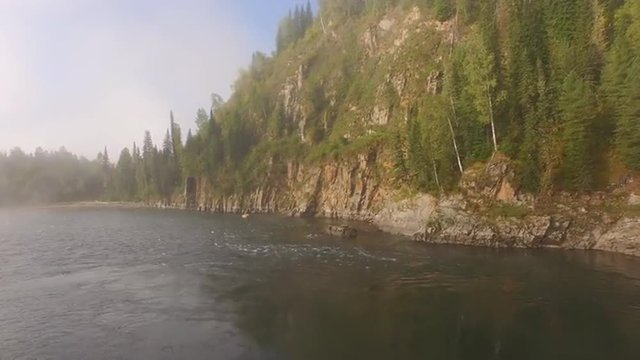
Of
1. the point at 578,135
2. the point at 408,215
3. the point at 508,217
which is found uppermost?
the point at 578,135

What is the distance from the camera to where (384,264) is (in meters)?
62.8

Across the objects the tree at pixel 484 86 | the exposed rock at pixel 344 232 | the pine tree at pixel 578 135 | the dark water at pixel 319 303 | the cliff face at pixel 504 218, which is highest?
the tree at pixel 484 86

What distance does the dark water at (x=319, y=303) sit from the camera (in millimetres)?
34562

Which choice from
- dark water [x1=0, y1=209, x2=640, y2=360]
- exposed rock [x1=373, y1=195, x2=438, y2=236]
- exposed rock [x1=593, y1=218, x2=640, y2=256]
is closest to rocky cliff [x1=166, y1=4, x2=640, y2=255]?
exposed rock [x1=593, y1=218, x2=640, y2=256]

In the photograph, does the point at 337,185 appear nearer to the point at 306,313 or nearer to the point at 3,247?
the point at 3,247

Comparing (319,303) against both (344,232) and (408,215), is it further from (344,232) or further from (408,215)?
(408,215)

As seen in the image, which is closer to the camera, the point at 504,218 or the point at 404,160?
the point at 504,218

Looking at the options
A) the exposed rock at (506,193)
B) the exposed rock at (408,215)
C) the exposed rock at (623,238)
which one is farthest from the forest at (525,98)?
the exposed rock at (623,238)

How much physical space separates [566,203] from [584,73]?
23.5 m

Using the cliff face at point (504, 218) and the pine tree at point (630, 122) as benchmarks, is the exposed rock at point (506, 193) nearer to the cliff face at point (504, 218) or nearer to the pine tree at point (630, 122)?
the cliff face at point (504, 218)

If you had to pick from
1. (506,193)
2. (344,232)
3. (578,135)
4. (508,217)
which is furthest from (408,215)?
(578,135)

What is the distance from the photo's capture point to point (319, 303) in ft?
149

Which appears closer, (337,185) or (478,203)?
(478,203)

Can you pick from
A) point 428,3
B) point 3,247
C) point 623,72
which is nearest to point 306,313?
point 623,72
